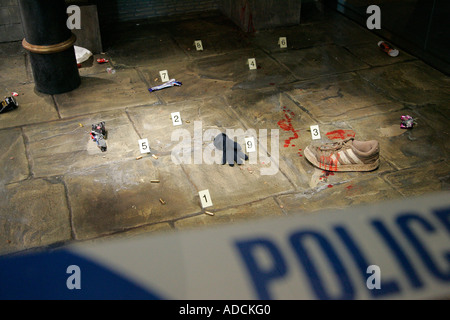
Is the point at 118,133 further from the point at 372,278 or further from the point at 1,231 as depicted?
the point at 372,278

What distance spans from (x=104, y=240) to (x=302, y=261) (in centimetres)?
136

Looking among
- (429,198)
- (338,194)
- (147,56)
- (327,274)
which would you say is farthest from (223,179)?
(147,56)

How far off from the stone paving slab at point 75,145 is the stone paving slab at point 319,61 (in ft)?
6.98

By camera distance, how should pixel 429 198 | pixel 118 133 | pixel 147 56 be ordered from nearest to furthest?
pixel 429 198, pixel 118 133, pixel 147 56

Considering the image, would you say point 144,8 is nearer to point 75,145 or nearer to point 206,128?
point 206,128

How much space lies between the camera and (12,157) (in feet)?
13.4

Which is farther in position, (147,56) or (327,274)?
(147,56)

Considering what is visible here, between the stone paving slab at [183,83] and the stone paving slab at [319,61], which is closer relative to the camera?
the stone paving slab at [183,83]

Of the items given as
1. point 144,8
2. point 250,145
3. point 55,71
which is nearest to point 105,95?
point 55,71

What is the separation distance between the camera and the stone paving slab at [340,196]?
11.8ft

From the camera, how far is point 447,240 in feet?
10.9

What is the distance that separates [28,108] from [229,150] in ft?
7.01

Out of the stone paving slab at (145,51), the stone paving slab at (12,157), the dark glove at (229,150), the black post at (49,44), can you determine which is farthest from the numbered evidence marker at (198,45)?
the stone paving slab at (12,157)

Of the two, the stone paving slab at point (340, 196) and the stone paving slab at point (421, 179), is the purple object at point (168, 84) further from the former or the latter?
the stone paving slab at point (421, 179)
